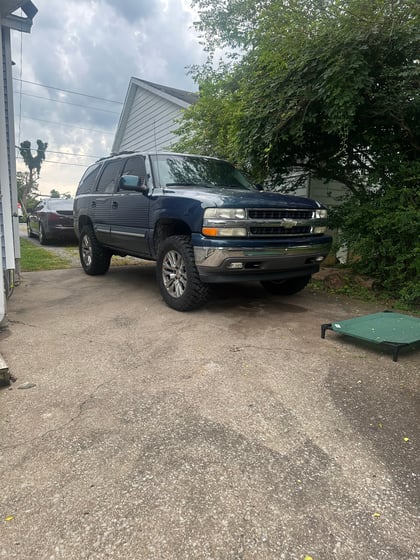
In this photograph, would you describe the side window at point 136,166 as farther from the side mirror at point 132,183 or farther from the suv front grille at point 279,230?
the suv front grille at point 279,230

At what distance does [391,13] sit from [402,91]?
0.91 metres

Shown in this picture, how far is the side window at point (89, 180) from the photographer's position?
22.8 feet

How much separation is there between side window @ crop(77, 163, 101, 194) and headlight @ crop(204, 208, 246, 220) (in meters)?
3.58

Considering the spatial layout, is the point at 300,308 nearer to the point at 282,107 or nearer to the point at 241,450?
the point at 282,107

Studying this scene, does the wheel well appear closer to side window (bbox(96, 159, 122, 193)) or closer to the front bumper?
the front bumper

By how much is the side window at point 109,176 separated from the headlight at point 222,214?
2.61 meters

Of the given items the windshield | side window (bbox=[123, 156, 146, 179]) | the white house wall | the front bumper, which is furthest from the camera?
the white house wall

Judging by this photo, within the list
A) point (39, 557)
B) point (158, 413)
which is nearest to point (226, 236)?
point (158, 413)

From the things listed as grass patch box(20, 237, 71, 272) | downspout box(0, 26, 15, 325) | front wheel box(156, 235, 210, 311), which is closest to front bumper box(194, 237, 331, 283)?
front wheel box(156, 235, 210, 311)

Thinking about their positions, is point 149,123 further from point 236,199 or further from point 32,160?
point 32,160

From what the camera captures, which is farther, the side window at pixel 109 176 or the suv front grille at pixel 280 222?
the side window at pixel 109 176

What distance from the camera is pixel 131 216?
5465 mm

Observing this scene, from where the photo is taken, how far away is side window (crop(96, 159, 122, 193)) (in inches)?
243

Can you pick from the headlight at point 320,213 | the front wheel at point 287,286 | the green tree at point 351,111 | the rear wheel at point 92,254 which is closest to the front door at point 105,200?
the rear wheel at point 92,254
